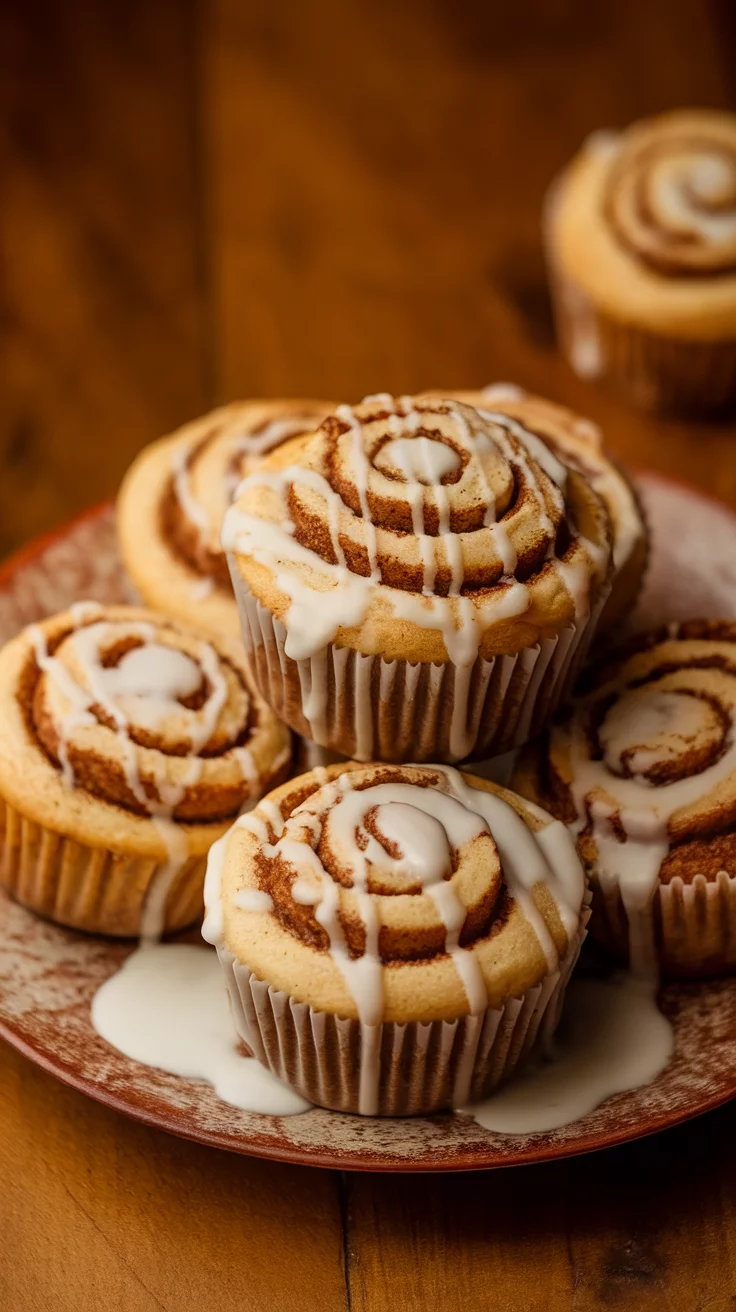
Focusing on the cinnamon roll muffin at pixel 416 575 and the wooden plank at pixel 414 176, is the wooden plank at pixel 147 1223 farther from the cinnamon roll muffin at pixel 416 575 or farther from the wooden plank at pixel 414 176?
the wooden plank at pixel 414 176

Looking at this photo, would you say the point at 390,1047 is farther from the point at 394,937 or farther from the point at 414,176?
the point at 414,176

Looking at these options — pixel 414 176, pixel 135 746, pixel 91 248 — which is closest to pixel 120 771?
Answer: pixel 135 746

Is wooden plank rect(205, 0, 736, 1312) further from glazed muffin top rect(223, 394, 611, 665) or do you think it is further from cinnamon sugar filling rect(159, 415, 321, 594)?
glazed muffin top rect(223, 394, 611, 665)

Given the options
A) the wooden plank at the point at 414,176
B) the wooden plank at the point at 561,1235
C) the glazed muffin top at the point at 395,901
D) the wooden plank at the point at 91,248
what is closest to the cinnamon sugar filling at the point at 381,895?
the glazed muffin top at the point at 395,901

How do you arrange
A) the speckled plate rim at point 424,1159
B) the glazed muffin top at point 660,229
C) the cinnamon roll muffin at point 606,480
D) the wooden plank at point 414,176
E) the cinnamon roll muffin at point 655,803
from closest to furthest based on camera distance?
the speckled plate rim at point 424,1159 < the cinnamon roll muffin at point 655,803 < the cinnamon roll muffin at point 606,480 < the glazed muffin top at point 660,229 < the wooden plank at point 414,176

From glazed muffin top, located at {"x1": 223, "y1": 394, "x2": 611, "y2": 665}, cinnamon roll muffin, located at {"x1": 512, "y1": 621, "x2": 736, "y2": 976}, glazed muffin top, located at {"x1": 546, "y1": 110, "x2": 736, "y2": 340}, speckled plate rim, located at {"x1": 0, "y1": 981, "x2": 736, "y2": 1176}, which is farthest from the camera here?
glazed muffin top, located at {"x1": 546, "y1": 110, "x2": 736, "y2": 340}

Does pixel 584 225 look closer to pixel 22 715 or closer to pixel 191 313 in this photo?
pixel 191 313

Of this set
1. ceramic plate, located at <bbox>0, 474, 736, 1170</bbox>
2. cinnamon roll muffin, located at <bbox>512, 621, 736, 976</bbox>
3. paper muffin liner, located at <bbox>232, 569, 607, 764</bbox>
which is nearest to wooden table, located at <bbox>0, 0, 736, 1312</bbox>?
ceramic plate, located at <bbox>0, 474, 736, 1170</bbox>
